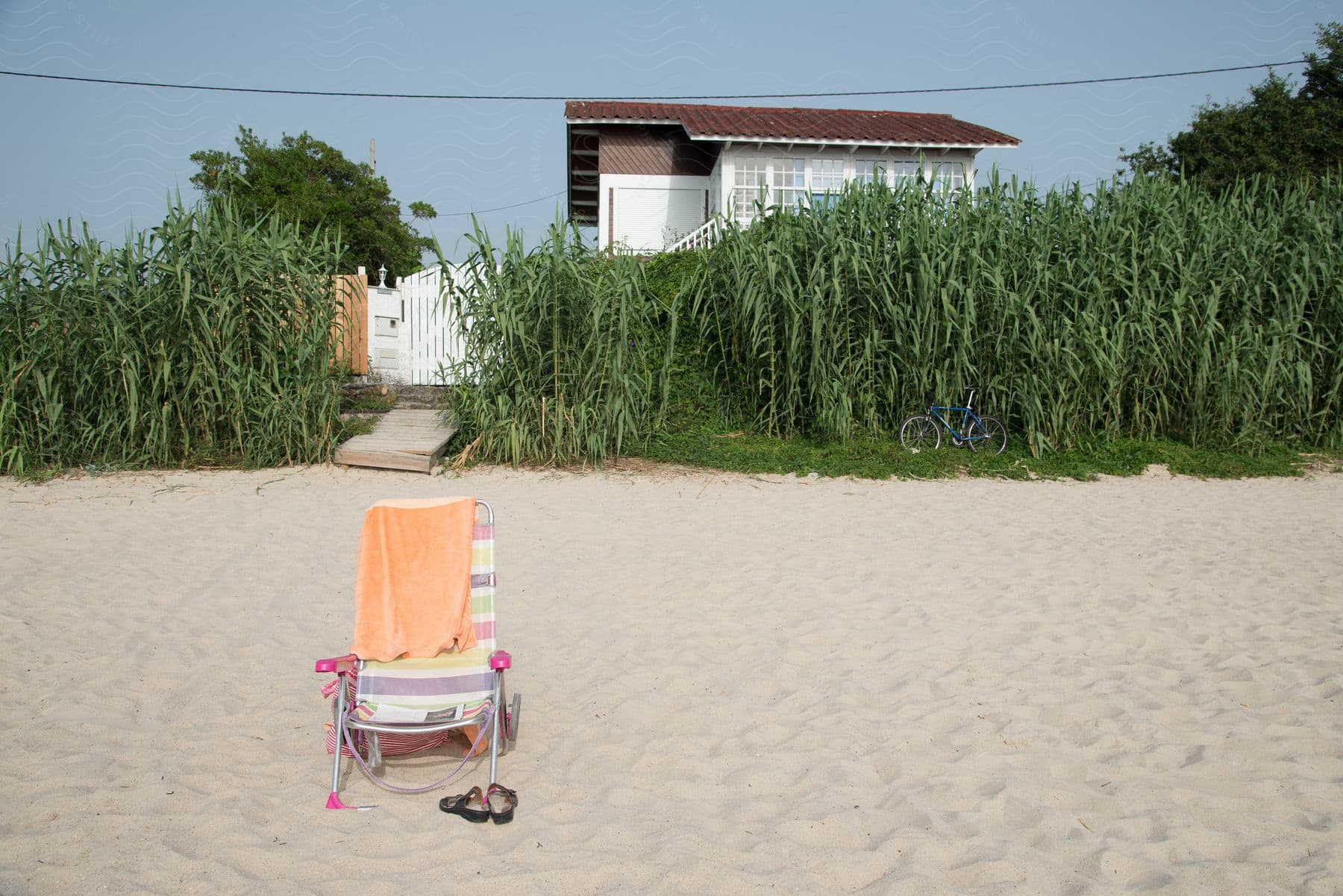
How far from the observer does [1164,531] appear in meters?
6.33

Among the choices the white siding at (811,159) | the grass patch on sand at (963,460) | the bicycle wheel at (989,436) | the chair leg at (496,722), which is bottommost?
the chair leg at (496,722)

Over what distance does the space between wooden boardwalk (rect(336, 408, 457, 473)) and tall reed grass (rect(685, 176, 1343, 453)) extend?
316cm

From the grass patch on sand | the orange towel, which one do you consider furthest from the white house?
the orange towel

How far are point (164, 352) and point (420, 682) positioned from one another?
6.16 meters

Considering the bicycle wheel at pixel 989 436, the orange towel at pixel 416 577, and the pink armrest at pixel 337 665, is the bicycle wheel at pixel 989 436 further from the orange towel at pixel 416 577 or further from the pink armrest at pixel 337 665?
the pink armrest at pixel 337 665

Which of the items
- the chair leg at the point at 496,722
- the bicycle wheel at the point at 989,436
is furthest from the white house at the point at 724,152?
the chair leg at the point at 496,722

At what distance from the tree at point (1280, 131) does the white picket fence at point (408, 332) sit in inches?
646

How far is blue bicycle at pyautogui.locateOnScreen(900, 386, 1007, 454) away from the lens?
8.56 meters

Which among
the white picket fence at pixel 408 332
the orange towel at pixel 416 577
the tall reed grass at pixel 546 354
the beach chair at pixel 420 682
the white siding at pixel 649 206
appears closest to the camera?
the beach chair at pixel 420 682

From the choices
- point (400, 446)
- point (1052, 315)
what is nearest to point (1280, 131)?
point (1052, 315)

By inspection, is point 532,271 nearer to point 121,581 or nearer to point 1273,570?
point 121,581

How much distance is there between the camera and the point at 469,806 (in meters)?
2.78

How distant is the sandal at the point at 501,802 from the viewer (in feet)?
8.95

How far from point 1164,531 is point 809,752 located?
439 cm
